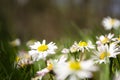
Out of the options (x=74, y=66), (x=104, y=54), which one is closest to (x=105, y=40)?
(x=104, y=54)

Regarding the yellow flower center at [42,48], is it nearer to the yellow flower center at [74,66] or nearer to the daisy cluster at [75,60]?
the daisy cluster at [75,60]

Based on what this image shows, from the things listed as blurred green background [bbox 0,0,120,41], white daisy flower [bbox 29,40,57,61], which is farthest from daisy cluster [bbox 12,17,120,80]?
blurred green background [bbox 0,0,120,41]

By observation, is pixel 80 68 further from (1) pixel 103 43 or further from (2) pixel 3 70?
(2) pixel 3 70

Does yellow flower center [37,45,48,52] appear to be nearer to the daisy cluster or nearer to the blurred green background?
the daisy cluster

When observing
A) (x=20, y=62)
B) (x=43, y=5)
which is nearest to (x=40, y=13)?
(x=43, y=5)

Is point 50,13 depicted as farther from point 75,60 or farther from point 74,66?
point 74,66

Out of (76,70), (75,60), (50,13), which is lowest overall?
(76,70)

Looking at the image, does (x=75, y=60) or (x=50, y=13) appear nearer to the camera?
(x=75, y=60)

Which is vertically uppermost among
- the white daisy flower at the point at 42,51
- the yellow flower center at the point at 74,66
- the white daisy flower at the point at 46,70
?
the white daisy flower at the point at 42,51

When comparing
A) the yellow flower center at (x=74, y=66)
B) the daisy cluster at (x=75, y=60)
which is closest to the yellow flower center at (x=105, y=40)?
the daisy cluster at (x=75, y=60)
